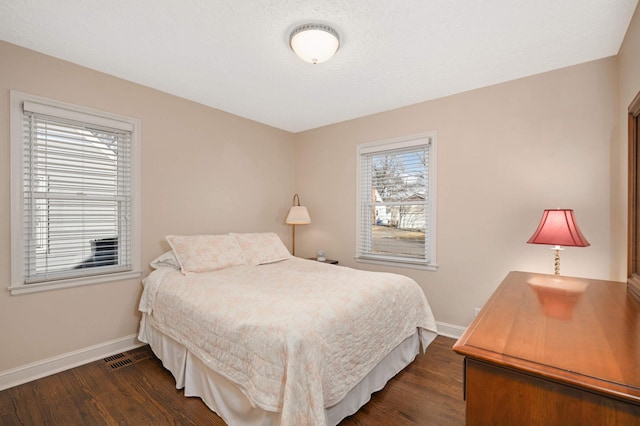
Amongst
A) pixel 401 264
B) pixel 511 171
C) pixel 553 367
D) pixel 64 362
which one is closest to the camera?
pixel 553 367

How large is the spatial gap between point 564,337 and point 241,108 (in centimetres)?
346

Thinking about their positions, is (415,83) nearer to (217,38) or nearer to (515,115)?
(515,115)

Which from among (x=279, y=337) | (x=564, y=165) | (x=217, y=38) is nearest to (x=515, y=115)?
(x=564, y=165)

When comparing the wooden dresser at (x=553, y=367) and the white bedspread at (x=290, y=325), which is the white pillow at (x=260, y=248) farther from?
the wooden dresser at (x=553, y=367)

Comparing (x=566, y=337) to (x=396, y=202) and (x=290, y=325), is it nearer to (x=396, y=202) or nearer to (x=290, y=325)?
(x=290, y=325)

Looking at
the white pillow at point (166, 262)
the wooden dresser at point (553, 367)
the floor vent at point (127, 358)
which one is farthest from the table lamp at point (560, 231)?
the floor vent at point (127, 358)

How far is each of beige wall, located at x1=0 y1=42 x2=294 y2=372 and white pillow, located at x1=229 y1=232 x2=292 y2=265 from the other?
1.30 feet

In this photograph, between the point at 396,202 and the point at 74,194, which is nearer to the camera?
the point at 74,194

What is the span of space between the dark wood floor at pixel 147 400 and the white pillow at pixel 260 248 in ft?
4.18

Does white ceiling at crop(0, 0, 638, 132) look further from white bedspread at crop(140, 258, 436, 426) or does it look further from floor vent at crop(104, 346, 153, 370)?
floor vent at crop(104, 346, 153, 370)

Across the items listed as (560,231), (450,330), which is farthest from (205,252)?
(560,231)

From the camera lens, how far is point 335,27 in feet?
6.41

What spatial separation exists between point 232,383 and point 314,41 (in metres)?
2.23

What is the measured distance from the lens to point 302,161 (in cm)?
442
